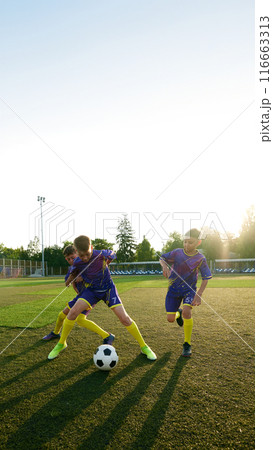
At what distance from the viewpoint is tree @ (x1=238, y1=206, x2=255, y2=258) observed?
190 ft

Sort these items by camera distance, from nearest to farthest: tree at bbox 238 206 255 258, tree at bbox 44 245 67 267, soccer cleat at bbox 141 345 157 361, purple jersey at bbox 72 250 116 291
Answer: soccer cleat at bbox 141 345 157 361, purple jersey at bbox 72 250 116 291, tree at bbox 238 206 255 258, tree at bbox 44 245 67 267

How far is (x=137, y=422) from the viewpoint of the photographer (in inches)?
113

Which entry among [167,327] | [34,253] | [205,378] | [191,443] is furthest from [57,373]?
[34,253]

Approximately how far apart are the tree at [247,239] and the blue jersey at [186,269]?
5627 cm

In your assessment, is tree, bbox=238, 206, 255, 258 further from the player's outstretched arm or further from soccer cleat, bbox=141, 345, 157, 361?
soccer cleat, bbox=141, 345, 157, 361

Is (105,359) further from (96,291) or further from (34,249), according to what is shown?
(34,249)

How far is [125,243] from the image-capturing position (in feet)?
221

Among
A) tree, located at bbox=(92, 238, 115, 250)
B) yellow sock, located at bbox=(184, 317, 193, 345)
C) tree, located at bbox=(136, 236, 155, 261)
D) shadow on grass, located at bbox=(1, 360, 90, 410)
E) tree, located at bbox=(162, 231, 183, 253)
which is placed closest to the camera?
shadow on grass, located at bbox=(1, 360, 90, 410)

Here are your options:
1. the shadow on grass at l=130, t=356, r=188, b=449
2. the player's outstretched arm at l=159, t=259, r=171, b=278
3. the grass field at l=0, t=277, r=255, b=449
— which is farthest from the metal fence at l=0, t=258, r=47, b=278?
the shadow on grass at l=130, t=356, r=188, b=449

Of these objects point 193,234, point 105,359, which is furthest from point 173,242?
point 105,359

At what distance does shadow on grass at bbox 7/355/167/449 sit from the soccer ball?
95mm

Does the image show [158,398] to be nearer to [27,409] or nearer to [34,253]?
[27,409]

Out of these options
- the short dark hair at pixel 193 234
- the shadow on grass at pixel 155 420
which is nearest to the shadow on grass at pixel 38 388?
the shadow on grass at pixel 155 420

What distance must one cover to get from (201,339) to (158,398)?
2934mm
